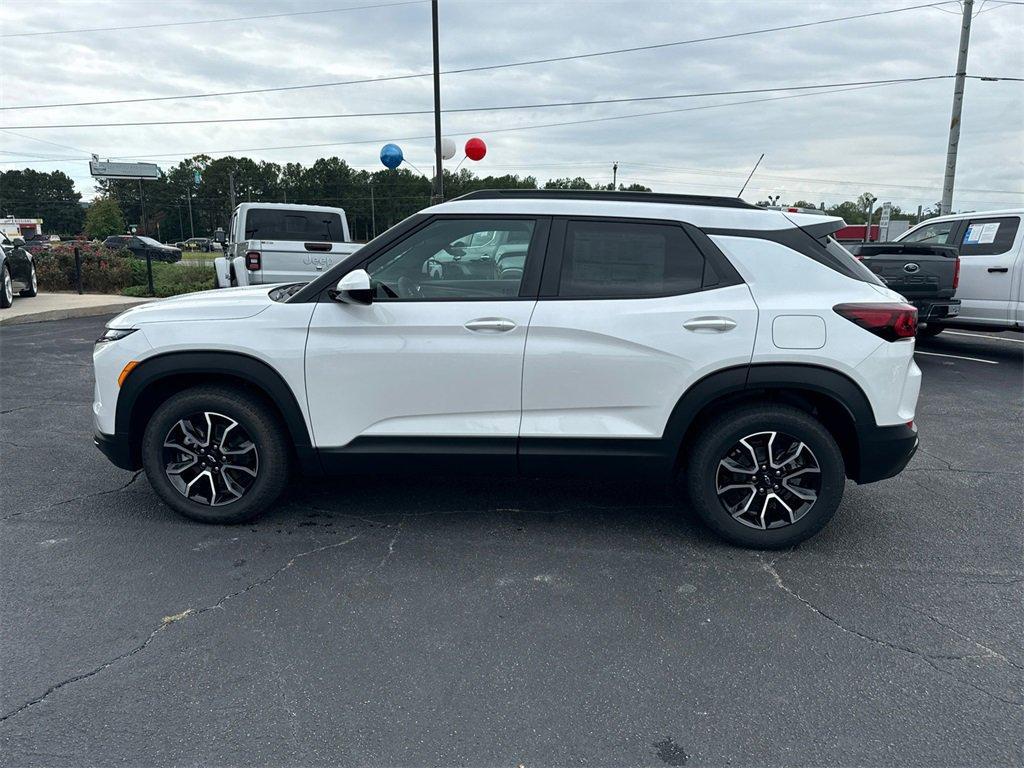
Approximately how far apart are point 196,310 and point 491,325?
5.39 feet

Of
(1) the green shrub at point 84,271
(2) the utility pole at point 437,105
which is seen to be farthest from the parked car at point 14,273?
(2) the utility pole at point 437,105

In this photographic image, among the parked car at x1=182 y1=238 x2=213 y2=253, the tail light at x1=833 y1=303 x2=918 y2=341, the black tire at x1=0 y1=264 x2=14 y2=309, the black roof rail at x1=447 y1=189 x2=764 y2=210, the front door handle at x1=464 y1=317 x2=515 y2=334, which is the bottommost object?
the parked car at x1=182 y1=238 x2=213 y2=253

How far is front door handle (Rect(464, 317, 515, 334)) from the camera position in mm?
3592

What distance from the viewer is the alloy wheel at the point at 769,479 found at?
3652 millimetres

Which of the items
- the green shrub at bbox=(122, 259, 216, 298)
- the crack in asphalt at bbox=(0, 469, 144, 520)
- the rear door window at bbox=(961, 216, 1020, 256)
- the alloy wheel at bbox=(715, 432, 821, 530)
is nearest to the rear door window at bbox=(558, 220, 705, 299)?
the alloy wheel at bbox=(715, 432, 821, 530)

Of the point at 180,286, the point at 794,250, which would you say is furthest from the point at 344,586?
the point at 180,286

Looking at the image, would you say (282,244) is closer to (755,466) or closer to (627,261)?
(627,261)

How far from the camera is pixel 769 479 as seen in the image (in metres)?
→ 3.68

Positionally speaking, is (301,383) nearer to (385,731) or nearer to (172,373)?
(172,373)

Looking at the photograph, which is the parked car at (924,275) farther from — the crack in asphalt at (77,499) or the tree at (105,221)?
the tree at (105,221)

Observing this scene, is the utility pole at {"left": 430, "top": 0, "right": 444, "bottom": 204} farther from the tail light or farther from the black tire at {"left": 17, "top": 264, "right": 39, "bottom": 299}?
the tail light

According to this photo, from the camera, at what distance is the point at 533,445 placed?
146 inches

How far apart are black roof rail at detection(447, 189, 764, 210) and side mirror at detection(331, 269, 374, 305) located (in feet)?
2.31

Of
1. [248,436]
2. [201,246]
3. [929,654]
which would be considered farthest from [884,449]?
[201,246]
